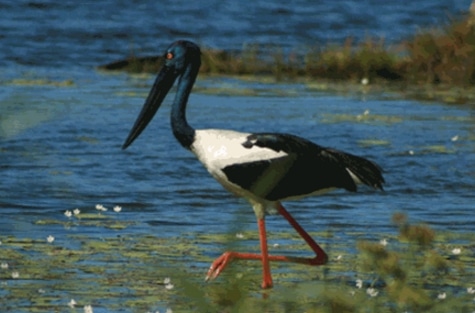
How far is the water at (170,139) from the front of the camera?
380 inches

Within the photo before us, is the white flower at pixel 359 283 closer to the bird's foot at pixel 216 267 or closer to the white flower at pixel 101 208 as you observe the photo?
the bird's foot at pixel 216 267

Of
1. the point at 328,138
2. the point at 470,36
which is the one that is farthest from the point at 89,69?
the point at 328,138

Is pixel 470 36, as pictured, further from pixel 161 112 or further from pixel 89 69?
pixel 89 69

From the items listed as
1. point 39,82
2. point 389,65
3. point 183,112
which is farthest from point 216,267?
point 389,65

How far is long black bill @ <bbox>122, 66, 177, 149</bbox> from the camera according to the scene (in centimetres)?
853

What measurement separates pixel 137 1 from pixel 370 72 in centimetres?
1544

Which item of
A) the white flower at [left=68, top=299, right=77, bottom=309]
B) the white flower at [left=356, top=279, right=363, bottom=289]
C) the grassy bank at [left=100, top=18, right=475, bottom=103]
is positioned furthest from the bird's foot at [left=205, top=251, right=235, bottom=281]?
the grassy bank at [left=100, top=18, right=475, bottom=103]

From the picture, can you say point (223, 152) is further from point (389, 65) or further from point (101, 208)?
point (389, 65)

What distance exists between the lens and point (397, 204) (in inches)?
419

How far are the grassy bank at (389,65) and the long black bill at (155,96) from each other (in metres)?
Result: 9.05

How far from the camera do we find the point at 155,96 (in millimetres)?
8672

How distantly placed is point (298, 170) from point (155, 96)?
124 cm

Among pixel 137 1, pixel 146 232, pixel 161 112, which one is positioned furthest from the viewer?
pixel 137 1

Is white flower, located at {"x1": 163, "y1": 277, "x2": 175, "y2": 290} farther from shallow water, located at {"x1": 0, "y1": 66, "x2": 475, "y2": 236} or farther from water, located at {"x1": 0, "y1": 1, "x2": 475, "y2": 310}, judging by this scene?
water, located at {"x1": 0, "y1": 1, "x2": 475, "y2": 310}
